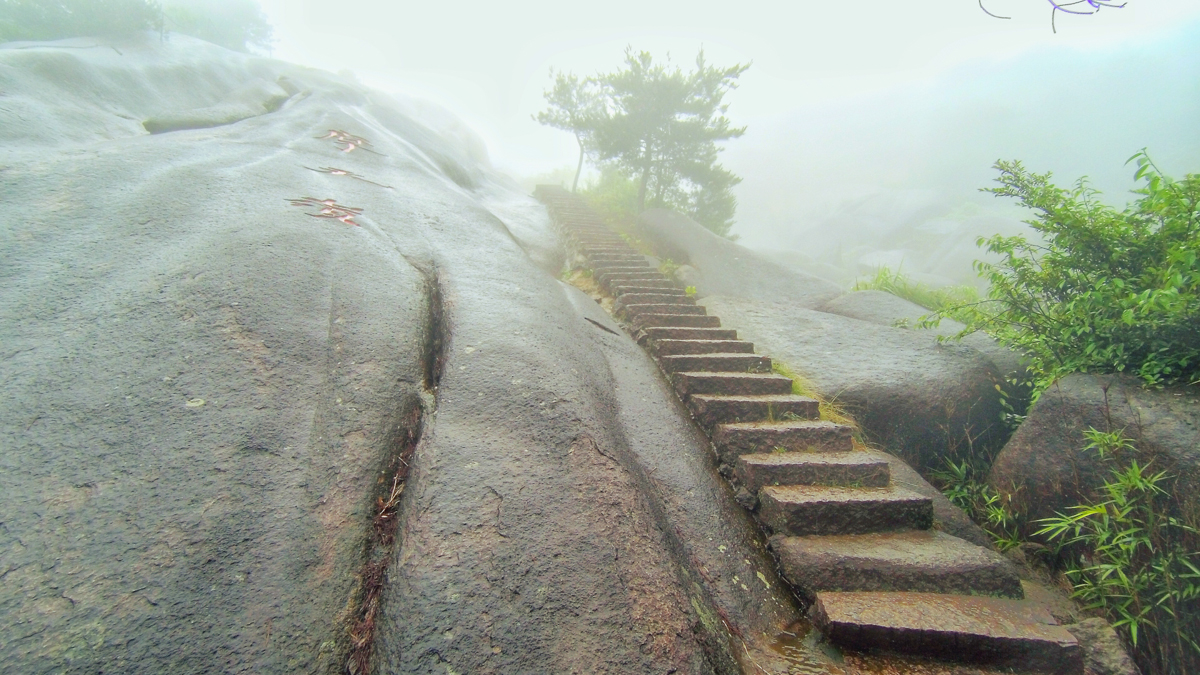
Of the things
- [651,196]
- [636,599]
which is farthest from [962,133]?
[636,599]

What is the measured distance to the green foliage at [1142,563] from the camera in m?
2.93

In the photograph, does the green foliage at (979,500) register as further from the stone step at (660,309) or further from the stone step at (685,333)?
the stone step at (660,309)

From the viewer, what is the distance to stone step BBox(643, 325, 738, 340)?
5535 millimetres

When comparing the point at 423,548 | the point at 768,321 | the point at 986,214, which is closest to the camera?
the point at 423,548

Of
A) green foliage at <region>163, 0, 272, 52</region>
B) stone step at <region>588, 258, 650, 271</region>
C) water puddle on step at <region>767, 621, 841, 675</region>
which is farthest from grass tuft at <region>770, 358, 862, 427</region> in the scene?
green foliage at <region>163, 0, 272, 52</region>

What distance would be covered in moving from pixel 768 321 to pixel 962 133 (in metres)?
27.4

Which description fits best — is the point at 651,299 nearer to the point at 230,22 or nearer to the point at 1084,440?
the point at 1084,440

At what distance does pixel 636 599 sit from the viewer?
93.0 inches

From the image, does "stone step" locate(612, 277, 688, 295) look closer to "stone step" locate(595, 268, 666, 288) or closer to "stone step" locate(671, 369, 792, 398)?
"stone step" locate(595, 268, 666, 288)

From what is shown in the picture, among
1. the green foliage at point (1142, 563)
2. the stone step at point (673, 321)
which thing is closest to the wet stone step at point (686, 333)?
the stone step at point (673, 321)

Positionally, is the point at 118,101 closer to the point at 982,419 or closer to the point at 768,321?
the point at 768,321

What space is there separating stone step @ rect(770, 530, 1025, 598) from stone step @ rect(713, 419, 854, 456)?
81 centimetres

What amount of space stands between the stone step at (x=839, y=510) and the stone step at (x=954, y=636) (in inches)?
23.4

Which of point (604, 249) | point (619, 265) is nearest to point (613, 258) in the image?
point (619, 265)
